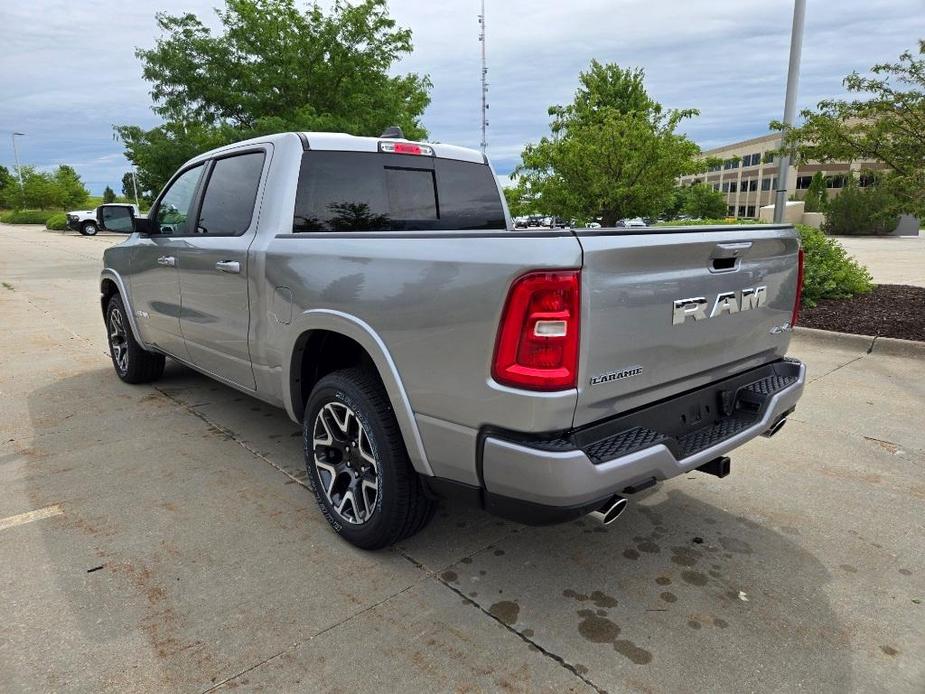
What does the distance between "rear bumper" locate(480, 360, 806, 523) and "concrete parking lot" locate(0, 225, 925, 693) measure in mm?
579

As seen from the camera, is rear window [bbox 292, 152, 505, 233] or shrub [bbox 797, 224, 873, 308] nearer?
rear window [bbox 292, 152, 505, 233]

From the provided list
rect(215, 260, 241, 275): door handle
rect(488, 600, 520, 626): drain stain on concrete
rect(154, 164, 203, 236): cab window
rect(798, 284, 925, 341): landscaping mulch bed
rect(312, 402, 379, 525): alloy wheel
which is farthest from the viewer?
rect(798, 284, 925, 341): landscaping mulch bed

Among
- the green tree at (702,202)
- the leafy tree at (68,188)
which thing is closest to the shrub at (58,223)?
the leafy tree at (68,188)

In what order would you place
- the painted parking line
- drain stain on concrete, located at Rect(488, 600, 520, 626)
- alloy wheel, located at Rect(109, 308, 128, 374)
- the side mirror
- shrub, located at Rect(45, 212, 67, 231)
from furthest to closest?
shrub, located at Rect(45, 212, 67, 231) → alloy wheel, located at Rect(109, 308, 128, 374) → the side mirror → the painted parking line → drain stain on concrete, located at Rect(488, 600, 520, 626)

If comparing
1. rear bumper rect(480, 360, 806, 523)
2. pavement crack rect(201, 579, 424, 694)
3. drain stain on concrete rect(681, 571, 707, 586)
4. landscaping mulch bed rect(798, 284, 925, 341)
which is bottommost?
drain stain on concrete rect(681, 571, 707, 586)

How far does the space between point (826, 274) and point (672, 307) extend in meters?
7.32

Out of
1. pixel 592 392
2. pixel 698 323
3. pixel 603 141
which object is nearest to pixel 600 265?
pixel 592 392

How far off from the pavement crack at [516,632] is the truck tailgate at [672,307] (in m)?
0.83

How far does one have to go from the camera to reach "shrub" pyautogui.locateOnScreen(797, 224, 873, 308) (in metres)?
8.32

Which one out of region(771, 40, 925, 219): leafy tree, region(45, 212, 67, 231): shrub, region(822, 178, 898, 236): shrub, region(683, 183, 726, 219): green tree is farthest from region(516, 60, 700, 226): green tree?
region(683, 183, 726, 219): green tree

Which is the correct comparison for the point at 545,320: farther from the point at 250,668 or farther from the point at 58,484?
the point at 58,484

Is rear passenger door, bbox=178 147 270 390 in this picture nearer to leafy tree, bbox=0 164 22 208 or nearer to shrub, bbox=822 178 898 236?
shrub, bbox=822 178 898 236

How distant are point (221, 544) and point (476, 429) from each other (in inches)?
60.8

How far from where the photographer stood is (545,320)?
6.69 ft
